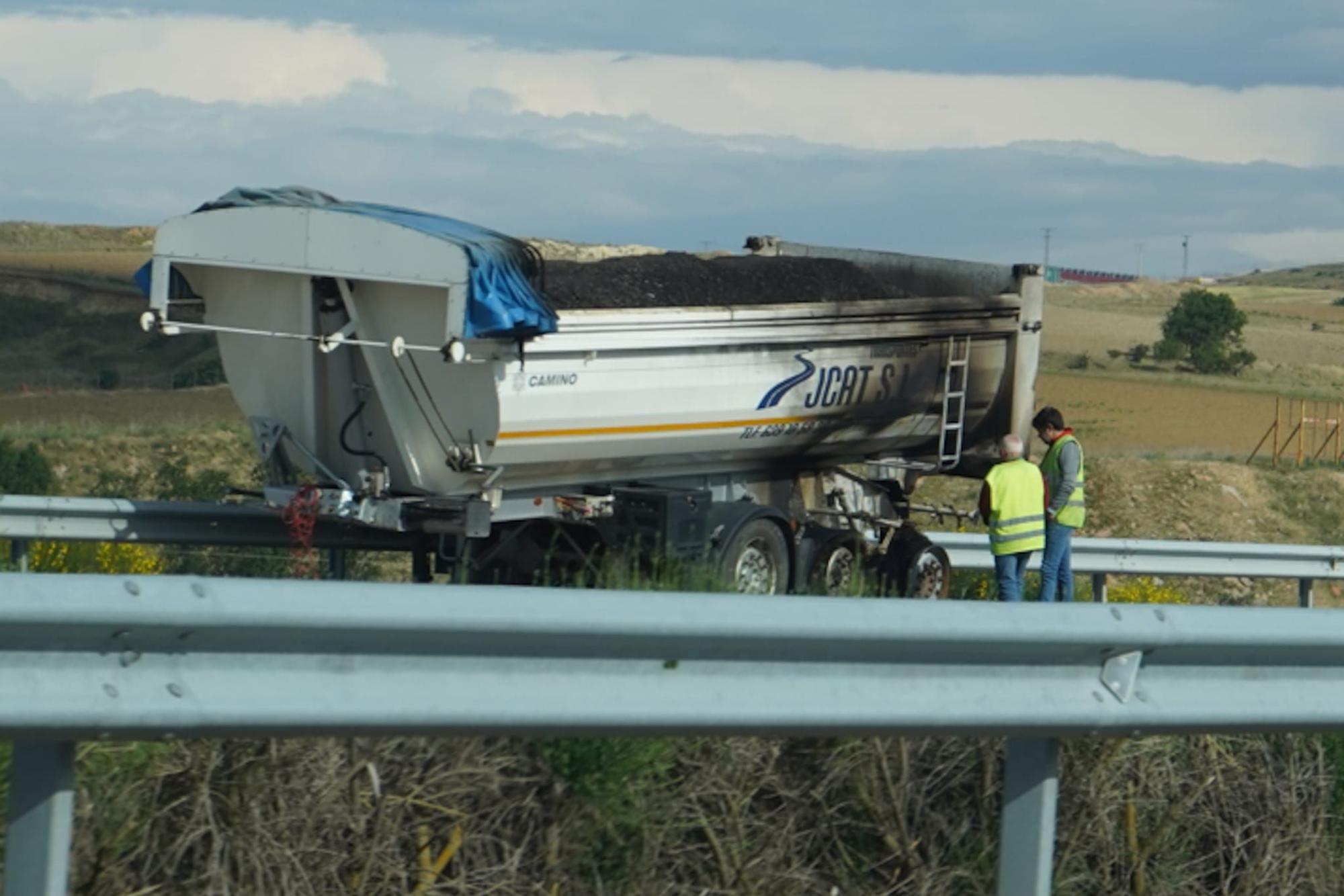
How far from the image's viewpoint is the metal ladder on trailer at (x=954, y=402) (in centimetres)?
1448

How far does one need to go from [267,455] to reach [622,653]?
905cm

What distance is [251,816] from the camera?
3.77 meters

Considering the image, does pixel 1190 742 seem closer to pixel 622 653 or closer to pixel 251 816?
pixel 622 653

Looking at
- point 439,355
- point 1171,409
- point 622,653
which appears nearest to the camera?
point 622,653

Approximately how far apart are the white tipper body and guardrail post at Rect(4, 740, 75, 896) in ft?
25.0

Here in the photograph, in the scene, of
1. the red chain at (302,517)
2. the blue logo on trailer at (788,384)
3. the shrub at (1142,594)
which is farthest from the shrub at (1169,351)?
the red chain at (302,517)

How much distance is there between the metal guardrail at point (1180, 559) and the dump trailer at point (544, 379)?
0.49 metres

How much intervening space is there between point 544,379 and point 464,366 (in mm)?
492

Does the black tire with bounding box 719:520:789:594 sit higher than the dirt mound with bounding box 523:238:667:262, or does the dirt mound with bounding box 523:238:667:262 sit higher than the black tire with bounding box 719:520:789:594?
the dirt mound with bounding box 523:238:667:262

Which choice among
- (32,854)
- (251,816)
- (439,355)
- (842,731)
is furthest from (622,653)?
(439,355)

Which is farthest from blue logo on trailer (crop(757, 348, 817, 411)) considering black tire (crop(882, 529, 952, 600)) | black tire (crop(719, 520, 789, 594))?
black tire (crop(882, 529, 952, 600))

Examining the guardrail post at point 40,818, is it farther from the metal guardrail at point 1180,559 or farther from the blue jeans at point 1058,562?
the metal guardrail at point 1180,559

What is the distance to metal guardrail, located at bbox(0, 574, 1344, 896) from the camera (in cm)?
328

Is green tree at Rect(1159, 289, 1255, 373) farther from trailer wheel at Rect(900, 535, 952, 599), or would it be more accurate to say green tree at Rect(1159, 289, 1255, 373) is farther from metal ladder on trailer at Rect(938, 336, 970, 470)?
trailer wheel at Rect(900, 535, 952, 599)
